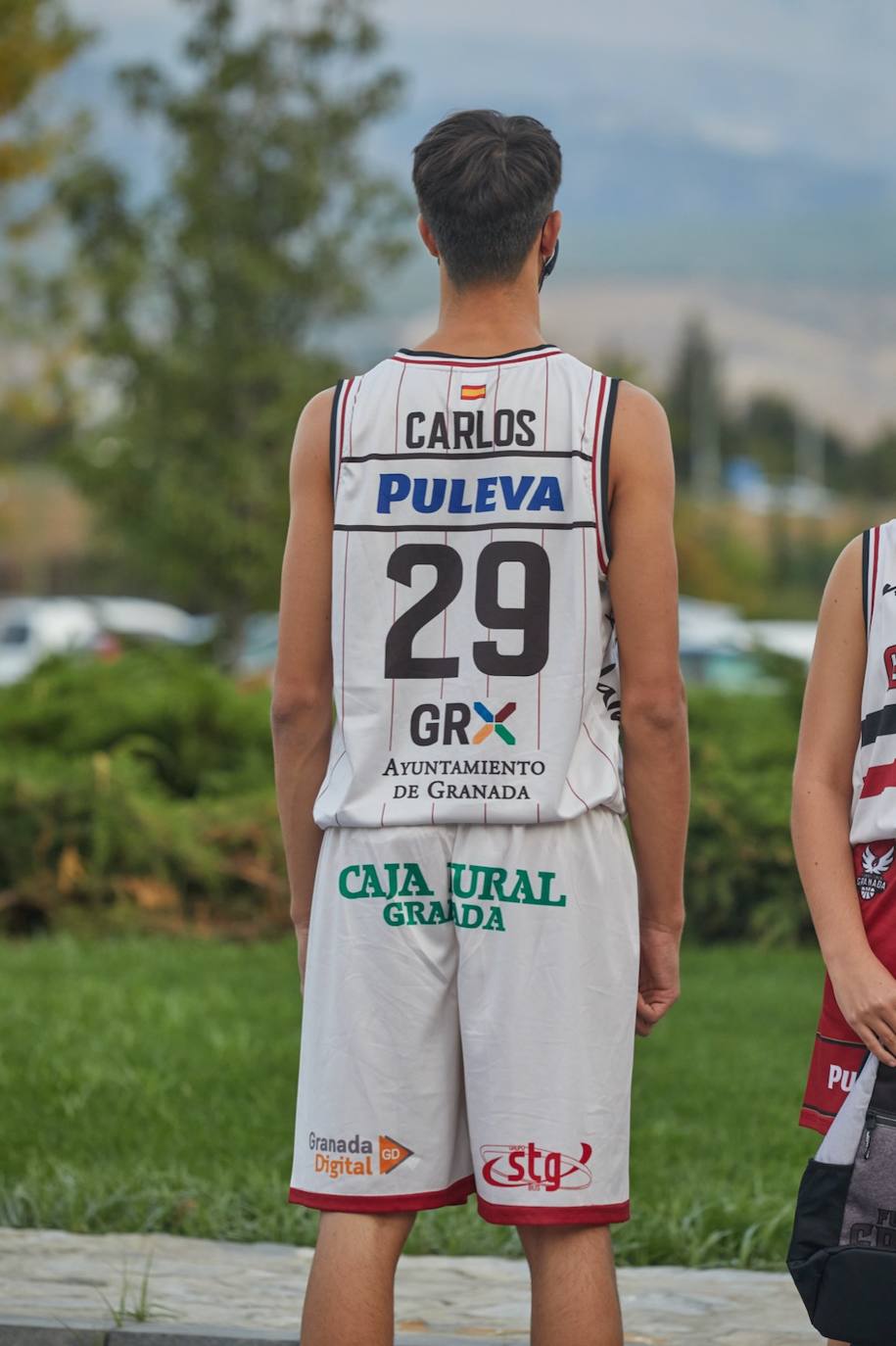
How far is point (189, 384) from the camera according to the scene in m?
19.0

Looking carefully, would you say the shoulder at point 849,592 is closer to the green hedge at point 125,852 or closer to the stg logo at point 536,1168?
the stg logo at point 536,1168

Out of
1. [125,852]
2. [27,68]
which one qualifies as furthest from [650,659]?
[27,68]

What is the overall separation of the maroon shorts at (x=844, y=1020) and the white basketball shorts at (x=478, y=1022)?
291mm

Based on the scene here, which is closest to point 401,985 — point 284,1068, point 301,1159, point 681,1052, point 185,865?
point 301,1159

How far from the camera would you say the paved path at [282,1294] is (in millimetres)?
3934

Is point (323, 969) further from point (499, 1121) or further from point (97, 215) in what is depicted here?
point (97, 215)

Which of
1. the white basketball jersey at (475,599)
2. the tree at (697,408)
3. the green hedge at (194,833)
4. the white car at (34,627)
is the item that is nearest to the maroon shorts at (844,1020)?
the white basketball jersey at (475,599)

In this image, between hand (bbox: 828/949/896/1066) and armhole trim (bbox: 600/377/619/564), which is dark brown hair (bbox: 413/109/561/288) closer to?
armhole trim (bbox: 600/377/619/564)

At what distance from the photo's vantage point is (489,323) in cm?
305

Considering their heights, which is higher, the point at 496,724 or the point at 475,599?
the point at 475,599

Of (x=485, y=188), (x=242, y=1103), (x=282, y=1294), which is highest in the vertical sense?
(x=485, y=188)

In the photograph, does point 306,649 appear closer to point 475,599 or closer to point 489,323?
point 475,599

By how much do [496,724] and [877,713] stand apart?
583 mm

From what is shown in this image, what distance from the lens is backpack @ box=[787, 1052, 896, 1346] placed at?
2691mm
